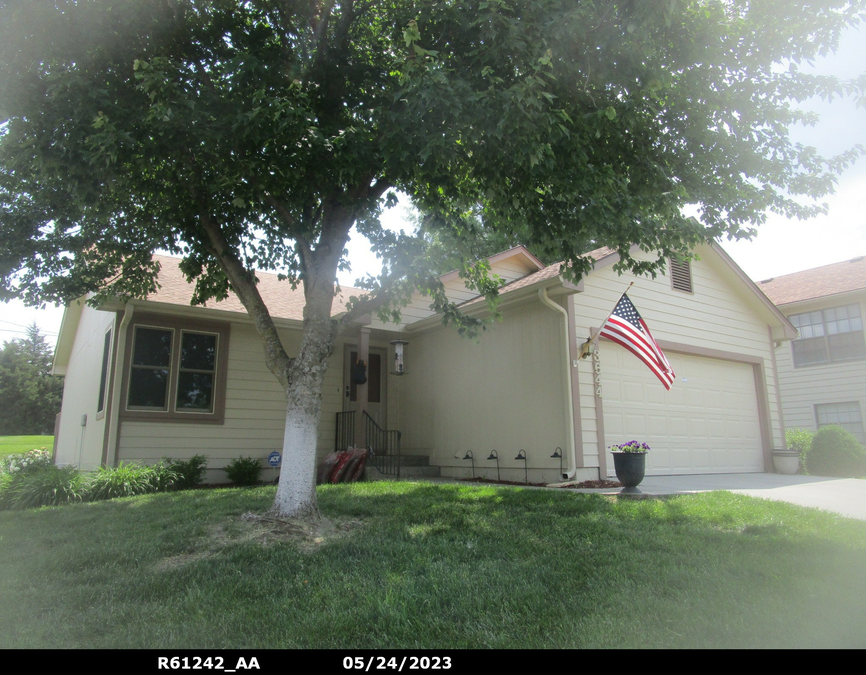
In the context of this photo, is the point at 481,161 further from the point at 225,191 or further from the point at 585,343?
the point at 585,343

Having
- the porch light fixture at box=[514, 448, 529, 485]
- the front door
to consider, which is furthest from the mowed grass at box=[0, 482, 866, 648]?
the front door

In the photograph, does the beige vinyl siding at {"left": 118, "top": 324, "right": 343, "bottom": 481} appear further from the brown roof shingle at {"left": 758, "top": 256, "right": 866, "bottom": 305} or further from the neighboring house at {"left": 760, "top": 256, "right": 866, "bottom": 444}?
the neighboring house at {"left": 760, "top": 256, "right": 866, "bottom": 444}

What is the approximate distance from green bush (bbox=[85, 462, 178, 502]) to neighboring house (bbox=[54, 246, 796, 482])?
3.02 feet

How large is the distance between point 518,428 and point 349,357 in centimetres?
425

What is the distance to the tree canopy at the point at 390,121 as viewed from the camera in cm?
521

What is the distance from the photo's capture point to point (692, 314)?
11273 mm

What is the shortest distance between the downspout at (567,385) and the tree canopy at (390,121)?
1663mm

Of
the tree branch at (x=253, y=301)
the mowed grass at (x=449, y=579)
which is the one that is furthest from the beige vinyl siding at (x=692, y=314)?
the tree branch at (x=253, y=301)

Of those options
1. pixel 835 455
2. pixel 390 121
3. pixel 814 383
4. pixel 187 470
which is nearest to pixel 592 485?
pixel 390 121

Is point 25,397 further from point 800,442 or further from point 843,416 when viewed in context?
point 843,416

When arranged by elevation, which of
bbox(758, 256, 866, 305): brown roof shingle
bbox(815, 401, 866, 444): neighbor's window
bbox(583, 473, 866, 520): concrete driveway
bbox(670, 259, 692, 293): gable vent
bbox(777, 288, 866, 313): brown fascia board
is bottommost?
bbox(583, 473, 866, 520): concrete driveway

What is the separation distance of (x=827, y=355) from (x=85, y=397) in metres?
19.6

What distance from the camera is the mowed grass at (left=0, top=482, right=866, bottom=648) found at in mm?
3102

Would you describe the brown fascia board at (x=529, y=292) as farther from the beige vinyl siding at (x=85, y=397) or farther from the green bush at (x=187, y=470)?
the beige vinyl siding at (x=85, y=397)
